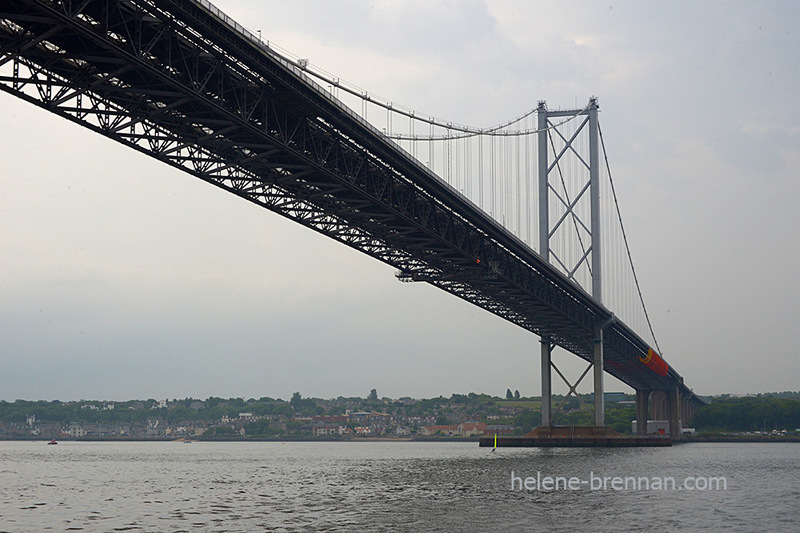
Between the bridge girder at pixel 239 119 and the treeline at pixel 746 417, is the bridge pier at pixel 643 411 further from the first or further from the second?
the bridge girder at pixel 239 119

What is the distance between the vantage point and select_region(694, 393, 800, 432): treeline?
616ft

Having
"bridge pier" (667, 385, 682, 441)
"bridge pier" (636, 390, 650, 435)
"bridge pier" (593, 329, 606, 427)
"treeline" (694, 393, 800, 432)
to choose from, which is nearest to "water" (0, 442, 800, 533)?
"bridge pier" (593, 329, 606, 427)

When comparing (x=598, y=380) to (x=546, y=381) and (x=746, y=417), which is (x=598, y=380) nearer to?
(x=546, y=381)

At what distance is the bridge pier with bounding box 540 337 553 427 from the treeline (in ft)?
320

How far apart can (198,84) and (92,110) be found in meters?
4.32

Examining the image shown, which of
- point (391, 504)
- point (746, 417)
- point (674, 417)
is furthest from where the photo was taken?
point (746, 417)

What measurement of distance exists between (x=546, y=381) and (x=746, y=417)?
10263 centimetres

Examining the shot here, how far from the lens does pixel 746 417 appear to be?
189250 mm

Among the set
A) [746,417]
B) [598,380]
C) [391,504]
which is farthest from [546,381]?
[746,417]

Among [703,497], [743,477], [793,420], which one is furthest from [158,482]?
[793,420]

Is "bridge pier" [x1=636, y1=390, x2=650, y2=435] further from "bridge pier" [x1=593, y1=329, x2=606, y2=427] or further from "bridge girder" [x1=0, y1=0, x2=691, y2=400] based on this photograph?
"bridge girder" [x1=0, y1=0, x2=691, y2=400]

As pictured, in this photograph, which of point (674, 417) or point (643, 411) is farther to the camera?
point (643, 411)

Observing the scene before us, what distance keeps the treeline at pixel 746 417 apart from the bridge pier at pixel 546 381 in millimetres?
97477

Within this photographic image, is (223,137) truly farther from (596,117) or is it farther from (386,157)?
(596,117)
